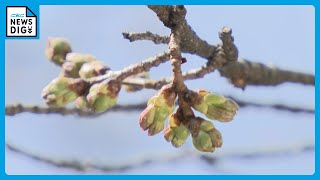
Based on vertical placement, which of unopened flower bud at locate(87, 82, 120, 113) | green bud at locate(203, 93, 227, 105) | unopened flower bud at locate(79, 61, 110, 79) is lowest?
green bud at locate(203, 93, 227, 105)

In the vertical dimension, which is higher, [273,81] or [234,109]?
[273,81]

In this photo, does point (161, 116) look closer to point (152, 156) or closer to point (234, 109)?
point (234, 109)

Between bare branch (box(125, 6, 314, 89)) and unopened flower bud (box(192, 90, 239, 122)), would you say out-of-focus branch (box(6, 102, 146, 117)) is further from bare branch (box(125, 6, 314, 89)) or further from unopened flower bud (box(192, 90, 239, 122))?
unopened flower bud (box(192, 90, 239, 122))

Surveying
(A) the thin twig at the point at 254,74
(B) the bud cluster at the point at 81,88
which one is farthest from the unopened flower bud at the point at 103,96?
(A) the thin twig at the point at 254,74

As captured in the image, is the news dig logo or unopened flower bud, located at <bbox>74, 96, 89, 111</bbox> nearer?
unopened flower bud, located at <bbox>74, 96, 89, 111</bbox>

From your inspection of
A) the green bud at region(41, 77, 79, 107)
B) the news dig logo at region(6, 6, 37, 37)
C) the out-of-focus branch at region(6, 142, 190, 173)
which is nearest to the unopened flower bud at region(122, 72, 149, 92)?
the green bud at region(41, 77, 79, 107)

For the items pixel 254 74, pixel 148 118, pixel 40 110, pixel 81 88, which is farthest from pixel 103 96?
pixel 254 74

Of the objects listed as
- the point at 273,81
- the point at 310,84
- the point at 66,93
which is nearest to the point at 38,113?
the point at 66,93

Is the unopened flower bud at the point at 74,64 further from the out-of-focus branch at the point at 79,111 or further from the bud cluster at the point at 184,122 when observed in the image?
the bud cluster at the point at 184,122
